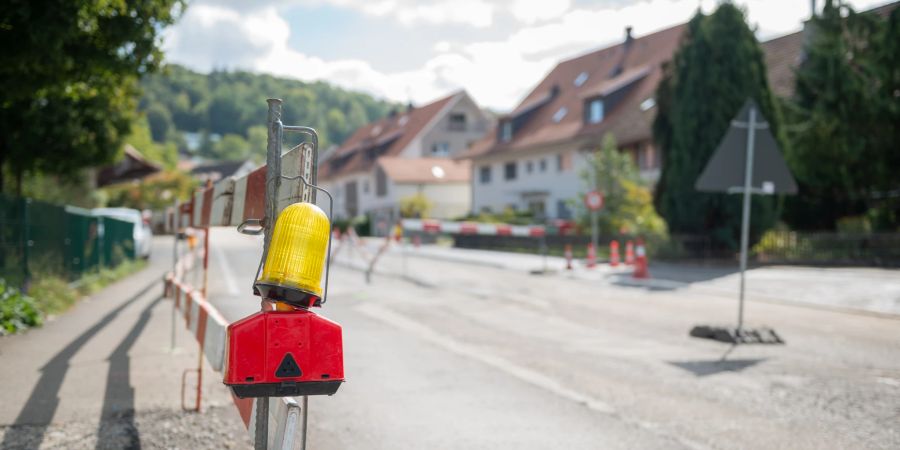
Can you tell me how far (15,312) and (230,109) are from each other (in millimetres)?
100166

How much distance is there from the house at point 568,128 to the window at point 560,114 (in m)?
0.08

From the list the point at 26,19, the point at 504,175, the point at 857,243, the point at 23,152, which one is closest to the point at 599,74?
the point at 504,175

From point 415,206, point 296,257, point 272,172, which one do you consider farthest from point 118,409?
point 415,206

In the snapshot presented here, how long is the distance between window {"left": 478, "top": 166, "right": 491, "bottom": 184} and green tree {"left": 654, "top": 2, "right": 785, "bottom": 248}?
26.1m

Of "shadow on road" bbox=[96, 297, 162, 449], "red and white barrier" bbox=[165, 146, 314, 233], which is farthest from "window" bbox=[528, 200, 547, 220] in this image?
"red and white barrier" bbox=[165, 146, 314, 233]

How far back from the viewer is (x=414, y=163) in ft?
203

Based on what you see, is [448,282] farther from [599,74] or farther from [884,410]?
[599,74]

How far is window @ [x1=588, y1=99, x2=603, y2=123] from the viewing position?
3875 centimetres

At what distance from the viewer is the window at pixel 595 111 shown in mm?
38750

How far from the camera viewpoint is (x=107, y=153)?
669 inches

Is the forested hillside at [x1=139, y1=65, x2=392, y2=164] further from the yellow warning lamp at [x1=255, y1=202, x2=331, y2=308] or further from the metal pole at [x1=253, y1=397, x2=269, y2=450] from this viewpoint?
the yellow warning lamp at [x1=255, y1=202, x2=331, y2=308]

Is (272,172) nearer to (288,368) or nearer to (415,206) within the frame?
(288,368)

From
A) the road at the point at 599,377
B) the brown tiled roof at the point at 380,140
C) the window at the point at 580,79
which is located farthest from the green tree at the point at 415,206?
the road at the point at 599,377

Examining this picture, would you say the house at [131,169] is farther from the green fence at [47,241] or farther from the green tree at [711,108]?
the green tree at [711,108]
